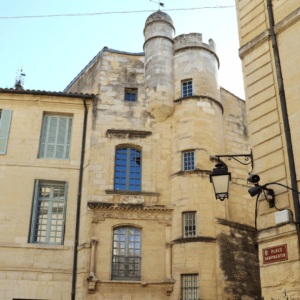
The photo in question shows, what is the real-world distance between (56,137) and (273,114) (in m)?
10.4

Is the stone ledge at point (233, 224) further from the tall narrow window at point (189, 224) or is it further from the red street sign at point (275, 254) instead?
the red street sign at point (275, 254)

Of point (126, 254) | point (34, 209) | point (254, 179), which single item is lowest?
point (126, 254)

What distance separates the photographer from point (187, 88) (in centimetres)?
1717

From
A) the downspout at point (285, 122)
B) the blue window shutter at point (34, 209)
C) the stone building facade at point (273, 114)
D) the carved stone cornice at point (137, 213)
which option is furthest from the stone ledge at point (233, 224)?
the downspout at point (285, 122)

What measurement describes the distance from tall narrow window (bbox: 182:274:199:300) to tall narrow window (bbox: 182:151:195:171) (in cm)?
388

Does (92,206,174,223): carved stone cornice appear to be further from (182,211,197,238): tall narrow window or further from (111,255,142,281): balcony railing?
(111,255,142,281): balcony railing

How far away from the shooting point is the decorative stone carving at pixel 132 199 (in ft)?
50.1

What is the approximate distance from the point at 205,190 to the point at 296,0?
7978 mm

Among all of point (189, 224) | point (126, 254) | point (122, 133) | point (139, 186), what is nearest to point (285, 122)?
point (189, 224)

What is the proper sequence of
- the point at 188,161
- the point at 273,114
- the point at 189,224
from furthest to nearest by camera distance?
the point at 188,161 → the point at 189,224 → the point at 273,114

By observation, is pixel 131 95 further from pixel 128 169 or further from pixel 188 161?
pixel 188 161

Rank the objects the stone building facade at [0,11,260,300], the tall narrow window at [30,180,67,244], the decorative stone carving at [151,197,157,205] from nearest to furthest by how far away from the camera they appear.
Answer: the stone building facade at [0,11,260,300] → the tall narrow window at [30,180,67,244] → the decorative stone carving at [151,197,157,205]

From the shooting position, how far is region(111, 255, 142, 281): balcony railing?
14.5 m

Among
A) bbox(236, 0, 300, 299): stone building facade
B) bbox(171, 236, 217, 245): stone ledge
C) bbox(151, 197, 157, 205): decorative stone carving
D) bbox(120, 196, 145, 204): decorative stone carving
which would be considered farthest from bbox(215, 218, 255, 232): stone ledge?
bbox(236, 0, 300, 299): stone building facade
